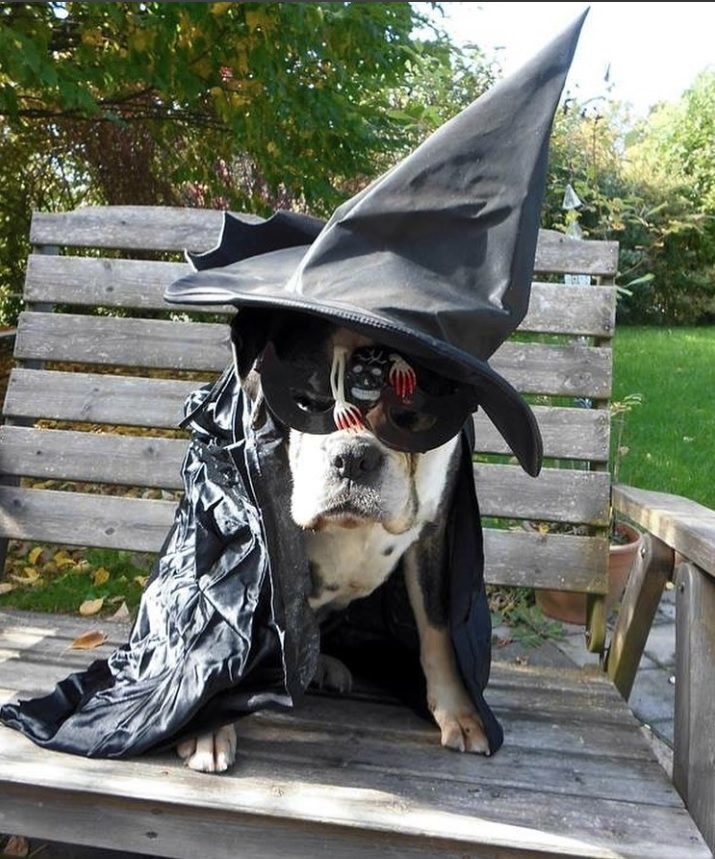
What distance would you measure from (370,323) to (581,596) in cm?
232

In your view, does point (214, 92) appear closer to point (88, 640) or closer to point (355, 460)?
point (88, 640)

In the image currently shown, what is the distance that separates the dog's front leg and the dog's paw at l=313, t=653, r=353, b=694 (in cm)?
25

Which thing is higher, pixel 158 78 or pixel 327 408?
pixel 158 78

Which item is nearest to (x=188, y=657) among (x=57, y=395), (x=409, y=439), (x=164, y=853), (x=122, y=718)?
(x=122, y=718)

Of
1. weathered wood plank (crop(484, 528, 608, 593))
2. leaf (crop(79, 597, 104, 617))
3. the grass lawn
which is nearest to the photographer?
weathered wood plank (crop(484, 528, 608, 593))

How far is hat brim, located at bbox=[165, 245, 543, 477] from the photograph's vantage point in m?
1.32

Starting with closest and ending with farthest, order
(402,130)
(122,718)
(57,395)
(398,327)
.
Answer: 1. (398,327)
2. (122,718)
3. (57,395)
4. (402,130)

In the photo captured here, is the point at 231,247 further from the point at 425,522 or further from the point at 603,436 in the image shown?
the point at 603,436

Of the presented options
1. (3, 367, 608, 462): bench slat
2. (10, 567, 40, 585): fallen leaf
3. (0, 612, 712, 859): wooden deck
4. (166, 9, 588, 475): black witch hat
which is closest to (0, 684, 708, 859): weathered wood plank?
(0, 612, 712, 859): wooden deck

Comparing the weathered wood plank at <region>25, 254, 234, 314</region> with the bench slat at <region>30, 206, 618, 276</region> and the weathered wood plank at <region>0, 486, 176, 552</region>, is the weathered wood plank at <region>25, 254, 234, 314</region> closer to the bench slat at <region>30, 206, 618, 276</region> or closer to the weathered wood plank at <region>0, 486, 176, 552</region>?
the bench slat at <region>30, 206, 618, 276</region>

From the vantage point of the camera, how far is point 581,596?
10.9 feet

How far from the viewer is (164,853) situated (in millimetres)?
1639

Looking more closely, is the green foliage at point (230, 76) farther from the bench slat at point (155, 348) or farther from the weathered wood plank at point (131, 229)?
the bench slat at point (155, 348)

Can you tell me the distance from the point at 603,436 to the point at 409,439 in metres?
1.18
